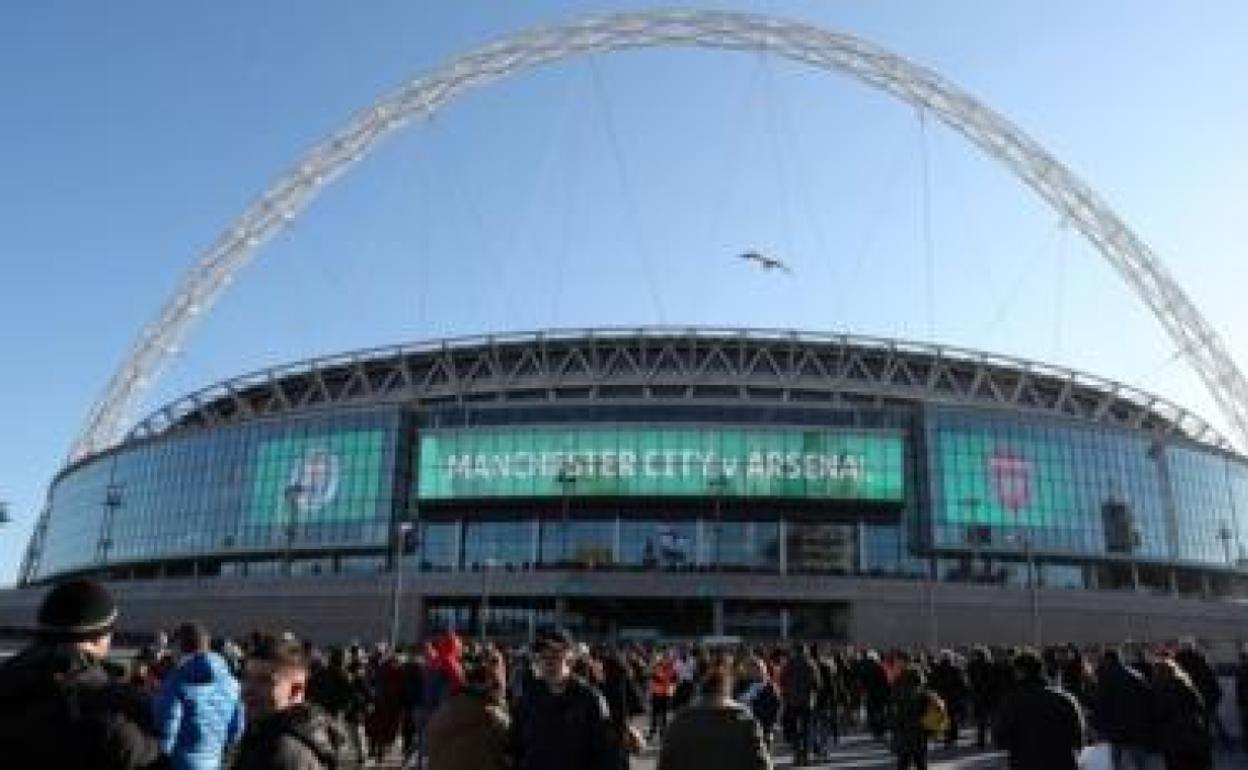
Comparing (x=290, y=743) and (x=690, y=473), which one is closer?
(x=290, y=743)

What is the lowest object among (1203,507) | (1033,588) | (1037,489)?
(1033,588)

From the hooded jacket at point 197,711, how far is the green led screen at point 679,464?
72.4 m

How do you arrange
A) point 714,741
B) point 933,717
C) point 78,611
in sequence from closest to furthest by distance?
point 78,611 → point 714,741 → point 933,717

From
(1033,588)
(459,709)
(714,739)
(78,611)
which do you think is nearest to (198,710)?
(459,709)

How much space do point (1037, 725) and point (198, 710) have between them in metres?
6.85

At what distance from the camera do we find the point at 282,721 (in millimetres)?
5176

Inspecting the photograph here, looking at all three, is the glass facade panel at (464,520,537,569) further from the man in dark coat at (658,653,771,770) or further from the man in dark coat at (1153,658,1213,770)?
the man in dark coat at (658,653,771,770)

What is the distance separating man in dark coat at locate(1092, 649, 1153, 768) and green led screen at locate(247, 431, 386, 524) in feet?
248

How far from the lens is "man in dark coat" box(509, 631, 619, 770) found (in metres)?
7.95

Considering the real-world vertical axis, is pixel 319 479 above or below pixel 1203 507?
below

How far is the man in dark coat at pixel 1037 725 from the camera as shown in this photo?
9.95 meters

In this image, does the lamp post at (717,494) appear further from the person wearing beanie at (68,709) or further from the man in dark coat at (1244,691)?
the person wearing beanie at (68,709)

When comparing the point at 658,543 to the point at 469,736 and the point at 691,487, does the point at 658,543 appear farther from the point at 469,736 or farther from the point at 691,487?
the point at 469,736

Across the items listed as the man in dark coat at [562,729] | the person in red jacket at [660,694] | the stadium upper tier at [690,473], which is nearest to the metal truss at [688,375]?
the stadium upper tier at [690,473]
